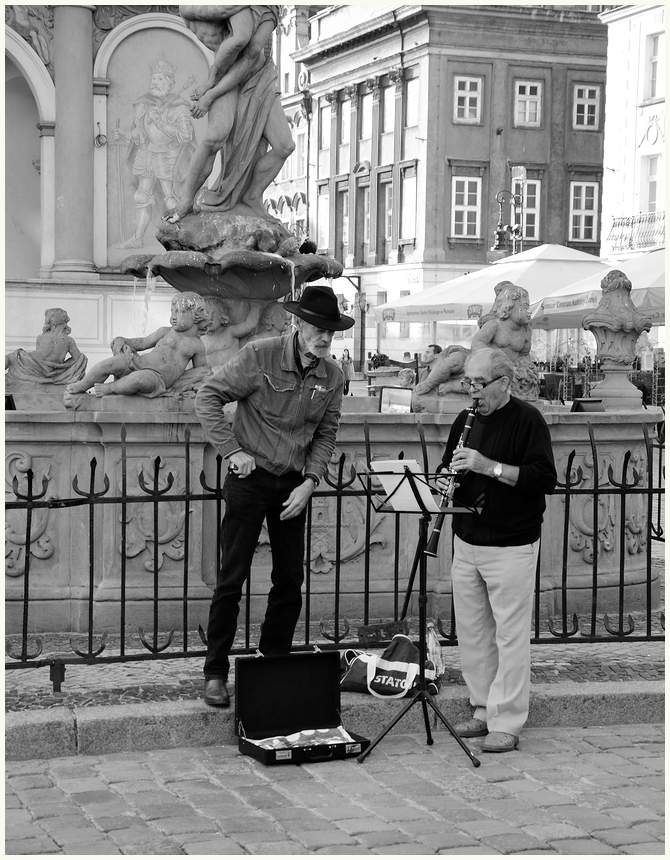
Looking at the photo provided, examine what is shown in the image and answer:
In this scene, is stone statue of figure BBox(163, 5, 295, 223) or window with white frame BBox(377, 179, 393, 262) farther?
window with white frame BBox(377, 179, 393, 262)

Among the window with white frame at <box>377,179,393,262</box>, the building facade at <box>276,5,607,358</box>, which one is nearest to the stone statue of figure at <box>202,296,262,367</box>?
the building facade at <box>276,5,607,358</box>

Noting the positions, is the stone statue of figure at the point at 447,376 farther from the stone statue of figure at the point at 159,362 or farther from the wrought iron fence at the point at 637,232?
the wrought iron fence at the point at 637,232

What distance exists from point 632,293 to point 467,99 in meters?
33.8

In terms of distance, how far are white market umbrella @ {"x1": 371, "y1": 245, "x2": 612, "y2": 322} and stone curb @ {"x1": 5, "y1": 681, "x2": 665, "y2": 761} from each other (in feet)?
42.5

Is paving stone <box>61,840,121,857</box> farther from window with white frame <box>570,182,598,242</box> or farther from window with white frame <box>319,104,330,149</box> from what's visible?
window with white frame <box>319,104,330,149</box>

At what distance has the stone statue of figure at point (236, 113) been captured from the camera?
8.59 meters

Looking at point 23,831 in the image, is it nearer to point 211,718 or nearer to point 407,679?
point 211,718

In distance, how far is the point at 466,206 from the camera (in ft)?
162

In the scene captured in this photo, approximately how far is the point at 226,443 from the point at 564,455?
326cm

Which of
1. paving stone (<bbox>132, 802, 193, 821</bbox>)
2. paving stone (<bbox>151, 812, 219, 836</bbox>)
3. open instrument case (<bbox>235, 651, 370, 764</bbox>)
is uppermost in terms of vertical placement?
open instrument case (<bbox>235, 651, 370, 764</bbox>)

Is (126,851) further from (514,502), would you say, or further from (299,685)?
(514,502)

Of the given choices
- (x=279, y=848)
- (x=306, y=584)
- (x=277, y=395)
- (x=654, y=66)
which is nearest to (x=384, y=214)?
(x=654, y=66)

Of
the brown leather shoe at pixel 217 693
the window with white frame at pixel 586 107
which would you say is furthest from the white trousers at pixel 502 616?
the window with white frame at pixel 586 107

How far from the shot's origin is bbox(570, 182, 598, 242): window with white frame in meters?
50.2
